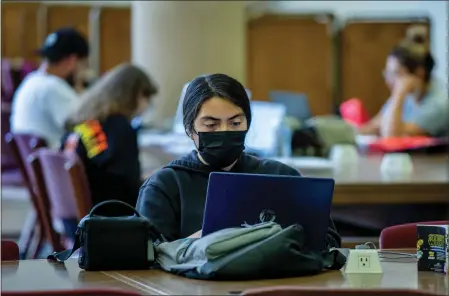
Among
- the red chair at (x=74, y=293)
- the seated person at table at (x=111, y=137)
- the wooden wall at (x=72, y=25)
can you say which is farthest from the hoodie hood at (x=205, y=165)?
the wooden wall at (x=72, y=25)

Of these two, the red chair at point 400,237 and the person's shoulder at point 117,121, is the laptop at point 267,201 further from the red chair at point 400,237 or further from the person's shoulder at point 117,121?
the person's shoulder at point 117,121

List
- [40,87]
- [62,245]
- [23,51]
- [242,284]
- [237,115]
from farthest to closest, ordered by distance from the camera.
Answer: [23,51], [40,87], [62,245], [237,115], [242,284]

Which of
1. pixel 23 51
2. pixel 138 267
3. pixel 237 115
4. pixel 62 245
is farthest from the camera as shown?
pixel 23 51

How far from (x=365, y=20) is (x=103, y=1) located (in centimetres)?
297

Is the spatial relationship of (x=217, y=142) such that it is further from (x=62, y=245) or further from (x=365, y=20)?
(x=365, y=20)

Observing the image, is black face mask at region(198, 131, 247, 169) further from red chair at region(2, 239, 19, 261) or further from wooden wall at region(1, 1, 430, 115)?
wooden wall at region(1, 1, 430, 115)

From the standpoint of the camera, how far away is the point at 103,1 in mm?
12125

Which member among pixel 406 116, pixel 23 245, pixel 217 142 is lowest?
pixel 23 245

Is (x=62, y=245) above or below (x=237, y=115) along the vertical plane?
below

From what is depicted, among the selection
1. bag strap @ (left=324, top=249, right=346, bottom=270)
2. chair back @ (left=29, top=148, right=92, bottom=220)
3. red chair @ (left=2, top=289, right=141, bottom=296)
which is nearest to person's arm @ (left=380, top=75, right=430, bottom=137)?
chair back @ (left=29, top=148, right=92, bottom=220)

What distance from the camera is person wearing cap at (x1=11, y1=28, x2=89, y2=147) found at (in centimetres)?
673

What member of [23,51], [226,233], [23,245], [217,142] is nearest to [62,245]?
[23,245]

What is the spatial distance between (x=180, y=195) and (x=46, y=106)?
13.1 ft

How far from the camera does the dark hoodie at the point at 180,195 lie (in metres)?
2.89
